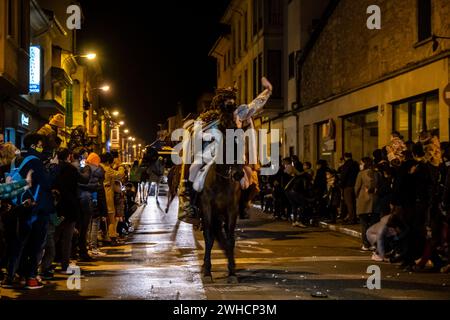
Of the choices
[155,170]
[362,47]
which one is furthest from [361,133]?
[155,170]

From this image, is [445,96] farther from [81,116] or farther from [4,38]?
[81,116]

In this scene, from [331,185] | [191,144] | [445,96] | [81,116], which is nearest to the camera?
[191,144]

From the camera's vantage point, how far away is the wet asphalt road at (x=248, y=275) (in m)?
9.57

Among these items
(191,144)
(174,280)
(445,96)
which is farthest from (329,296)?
(445,96)

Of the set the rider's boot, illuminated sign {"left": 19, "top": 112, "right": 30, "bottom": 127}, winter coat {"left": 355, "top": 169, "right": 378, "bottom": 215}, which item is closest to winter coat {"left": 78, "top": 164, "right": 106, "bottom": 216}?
the rider's boot

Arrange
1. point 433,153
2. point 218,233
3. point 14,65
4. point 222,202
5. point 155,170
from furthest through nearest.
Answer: point 155,170, point 14,65, point 433,153, point 218,233, point 222,202

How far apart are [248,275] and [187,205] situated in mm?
1477

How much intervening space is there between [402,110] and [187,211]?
1330 cm

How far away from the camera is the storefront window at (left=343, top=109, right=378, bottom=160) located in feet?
82.9

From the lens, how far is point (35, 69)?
2872 centimetres

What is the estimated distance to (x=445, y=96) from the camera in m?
15.6

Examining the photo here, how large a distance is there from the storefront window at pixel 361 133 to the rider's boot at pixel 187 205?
14624 millimetres

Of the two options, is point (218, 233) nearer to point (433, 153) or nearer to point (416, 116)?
point (433, 153)

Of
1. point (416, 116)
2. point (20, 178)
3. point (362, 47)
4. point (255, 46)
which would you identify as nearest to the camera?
Result: point (20, 178)
